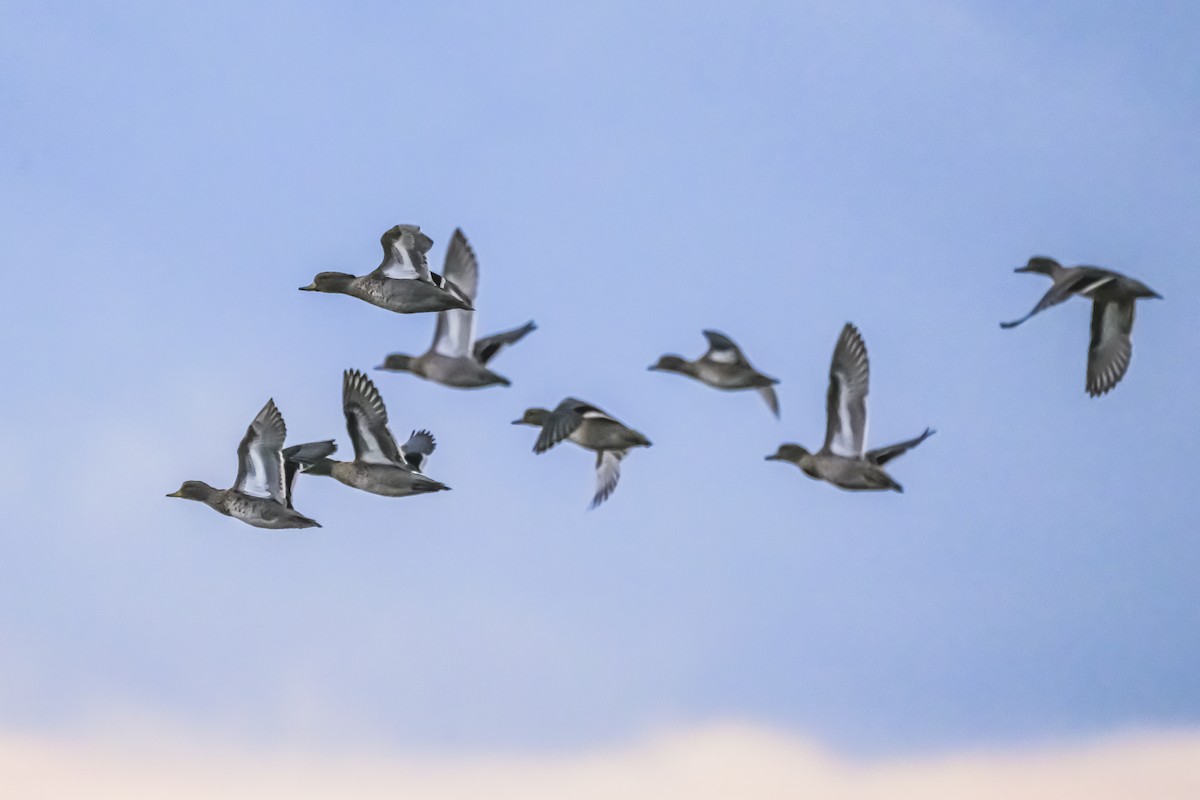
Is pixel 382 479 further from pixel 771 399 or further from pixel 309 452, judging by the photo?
pixel 771 399

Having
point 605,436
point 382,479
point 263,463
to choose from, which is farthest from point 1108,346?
point 263,463

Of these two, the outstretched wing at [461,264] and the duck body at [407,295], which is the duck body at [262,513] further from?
the outstretched wing at [461,264]

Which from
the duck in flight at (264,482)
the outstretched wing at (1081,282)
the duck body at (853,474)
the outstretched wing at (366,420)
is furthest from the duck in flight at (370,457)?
the outstretched wing at (1081,282)

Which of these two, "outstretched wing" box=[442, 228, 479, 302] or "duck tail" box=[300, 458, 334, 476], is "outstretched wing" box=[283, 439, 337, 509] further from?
"outstretched wing" box=[442, 228, 479, 302]

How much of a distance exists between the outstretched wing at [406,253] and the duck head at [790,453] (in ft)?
16.6

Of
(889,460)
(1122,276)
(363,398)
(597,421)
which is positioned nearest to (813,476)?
(889,460)

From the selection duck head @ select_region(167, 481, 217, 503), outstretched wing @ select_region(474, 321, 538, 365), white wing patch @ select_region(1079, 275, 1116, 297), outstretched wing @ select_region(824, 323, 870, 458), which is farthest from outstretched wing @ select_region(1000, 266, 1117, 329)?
duck head @ select_region(167, 481, 217, 503)

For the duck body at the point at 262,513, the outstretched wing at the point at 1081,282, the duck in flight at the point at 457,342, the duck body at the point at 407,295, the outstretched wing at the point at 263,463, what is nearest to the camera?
the outstretched wing at the point at 1081,282

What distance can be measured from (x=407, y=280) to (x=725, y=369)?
4.28m

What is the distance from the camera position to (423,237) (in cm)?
2222

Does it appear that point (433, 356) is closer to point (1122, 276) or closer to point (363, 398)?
point (363, 398)

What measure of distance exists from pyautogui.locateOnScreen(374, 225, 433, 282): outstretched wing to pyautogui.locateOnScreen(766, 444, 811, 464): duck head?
16.6ft

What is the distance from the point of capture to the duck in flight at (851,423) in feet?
68.3

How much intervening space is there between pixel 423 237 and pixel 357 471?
10.7ft
